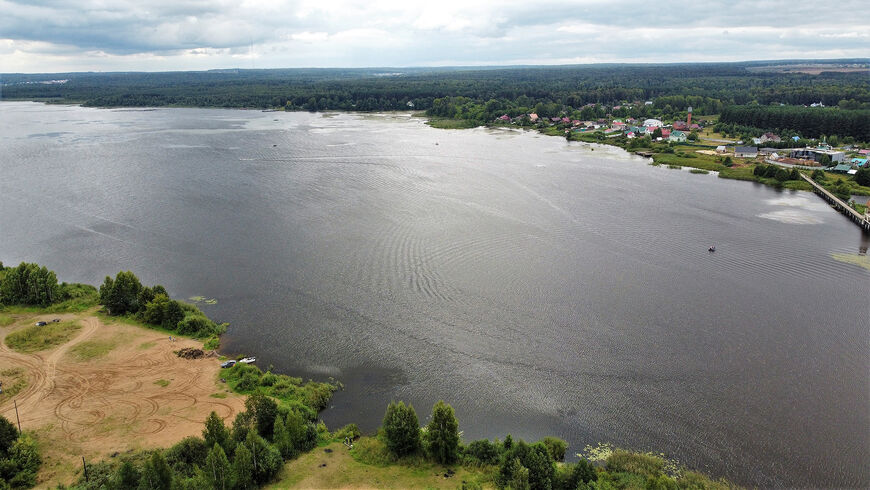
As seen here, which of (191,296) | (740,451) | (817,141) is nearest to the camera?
(740,451)

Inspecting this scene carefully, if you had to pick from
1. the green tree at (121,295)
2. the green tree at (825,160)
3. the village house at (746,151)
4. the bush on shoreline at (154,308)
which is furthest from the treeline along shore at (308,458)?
the village house at (746,151)

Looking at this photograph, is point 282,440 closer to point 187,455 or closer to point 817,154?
point 187,455

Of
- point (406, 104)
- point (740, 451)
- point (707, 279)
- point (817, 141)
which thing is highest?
point (406, 104)

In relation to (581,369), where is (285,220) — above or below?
above

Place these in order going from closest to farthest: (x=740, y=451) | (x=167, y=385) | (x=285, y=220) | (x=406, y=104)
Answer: (x=740, y=451) → (x=167, y=385) → (x=285, y=220) → (x=406, y=104)

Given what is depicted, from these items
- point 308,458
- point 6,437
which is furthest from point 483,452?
point 6,437

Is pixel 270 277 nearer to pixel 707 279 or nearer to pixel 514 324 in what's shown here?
pixel 514 324

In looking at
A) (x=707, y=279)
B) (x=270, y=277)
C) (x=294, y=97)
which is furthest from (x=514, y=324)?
(x=294, y=97)
